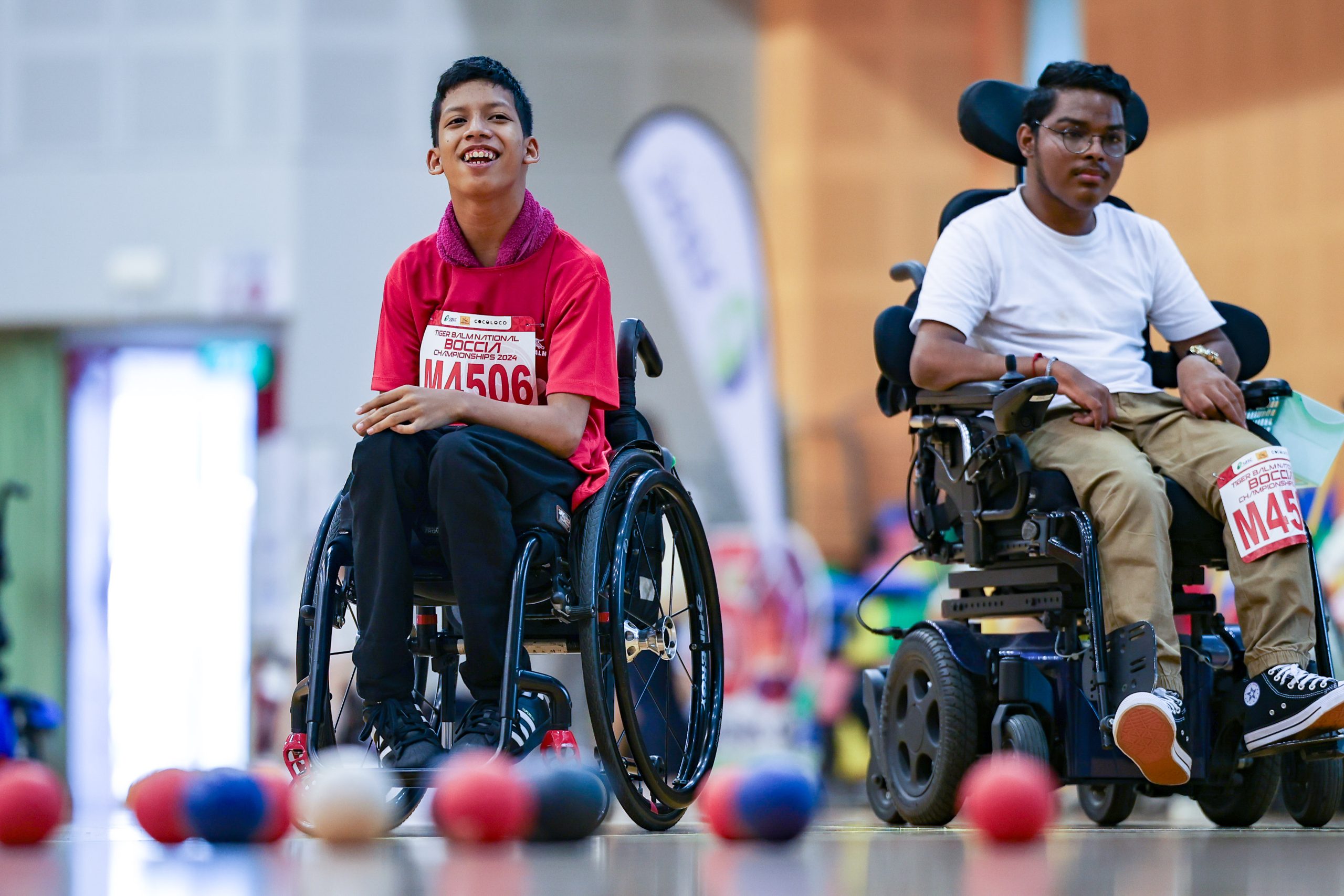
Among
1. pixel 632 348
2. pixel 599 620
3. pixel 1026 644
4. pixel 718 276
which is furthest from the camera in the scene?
pixel 718 276

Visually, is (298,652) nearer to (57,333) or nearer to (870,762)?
(870,762)

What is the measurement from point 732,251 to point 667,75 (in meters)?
0.85

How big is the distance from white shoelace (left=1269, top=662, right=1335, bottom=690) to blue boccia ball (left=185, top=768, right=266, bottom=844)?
50.5 inches

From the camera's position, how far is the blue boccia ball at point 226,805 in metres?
1.71

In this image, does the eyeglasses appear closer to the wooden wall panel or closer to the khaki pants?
the khaki pants

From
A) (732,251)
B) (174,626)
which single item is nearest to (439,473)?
(732,251)

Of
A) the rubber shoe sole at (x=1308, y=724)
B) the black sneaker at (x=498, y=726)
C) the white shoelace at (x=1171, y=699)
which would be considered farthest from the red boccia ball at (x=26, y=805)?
the rubber shoe sole at (x=1308, y=724)

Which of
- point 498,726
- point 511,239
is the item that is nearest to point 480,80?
point 511,239

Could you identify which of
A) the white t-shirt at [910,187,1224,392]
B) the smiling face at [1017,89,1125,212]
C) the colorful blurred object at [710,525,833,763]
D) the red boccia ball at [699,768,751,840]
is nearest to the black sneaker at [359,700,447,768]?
the red boccia ball at [699,768,751,840]

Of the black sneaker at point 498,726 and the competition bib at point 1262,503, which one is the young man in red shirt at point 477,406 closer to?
the black sneaker at point 498,726

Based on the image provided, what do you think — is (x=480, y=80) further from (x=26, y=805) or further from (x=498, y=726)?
(x=26, y=805)

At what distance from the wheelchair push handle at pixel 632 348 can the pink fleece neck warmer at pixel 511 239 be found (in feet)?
0.63

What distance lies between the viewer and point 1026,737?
2213 mm

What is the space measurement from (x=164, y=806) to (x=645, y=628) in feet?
2.12
